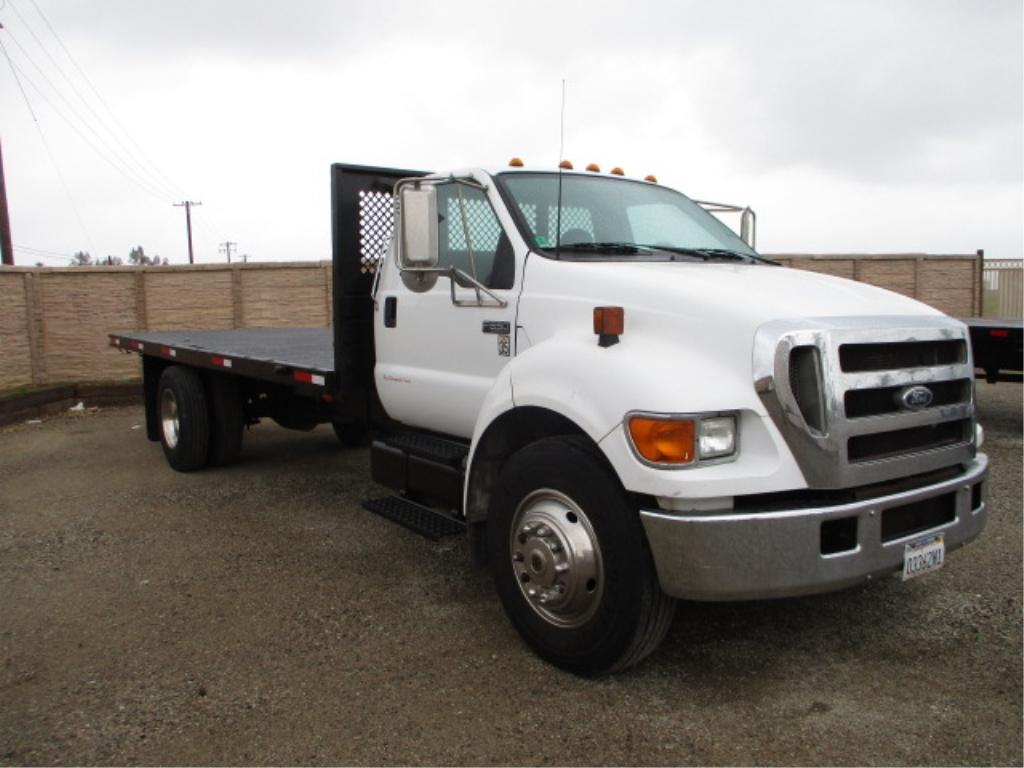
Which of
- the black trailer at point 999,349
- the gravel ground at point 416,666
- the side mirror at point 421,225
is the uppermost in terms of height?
the side mirror at point 421,225

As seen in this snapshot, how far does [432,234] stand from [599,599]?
5.99 feet

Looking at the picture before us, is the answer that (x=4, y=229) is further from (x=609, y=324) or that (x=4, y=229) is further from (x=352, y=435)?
(x=609, y=324)

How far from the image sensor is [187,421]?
7.04 m

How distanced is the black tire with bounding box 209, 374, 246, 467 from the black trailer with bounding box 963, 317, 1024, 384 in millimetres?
7316

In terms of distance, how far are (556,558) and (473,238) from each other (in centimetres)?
175

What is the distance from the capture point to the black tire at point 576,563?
302cm

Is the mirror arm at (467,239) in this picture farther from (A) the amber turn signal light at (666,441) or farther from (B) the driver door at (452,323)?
(A) the amber turn signal light at (666,441)

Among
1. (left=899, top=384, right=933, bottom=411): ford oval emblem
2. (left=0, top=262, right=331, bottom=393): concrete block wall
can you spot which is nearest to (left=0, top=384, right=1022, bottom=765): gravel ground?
(left=899, top=384, right=933, bottom=411): ford oval emblem

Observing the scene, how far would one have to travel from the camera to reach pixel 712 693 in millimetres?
3221

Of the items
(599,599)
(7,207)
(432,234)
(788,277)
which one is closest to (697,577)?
(599,599)

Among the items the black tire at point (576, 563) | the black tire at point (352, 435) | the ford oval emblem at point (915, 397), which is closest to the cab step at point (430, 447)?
the black tire at point (576, 563)

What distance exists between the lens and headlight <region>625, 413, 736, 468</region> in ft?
9.32

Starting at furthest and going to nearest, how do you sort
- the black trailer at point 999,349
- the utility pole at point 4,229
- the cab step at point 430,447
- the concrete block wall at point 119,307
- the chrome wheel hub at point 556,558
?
the utility pole at point 4,229, the concrete block wall at point 119,307, the black trailer at point 999,349, the cab step at point 430,447, the chrome wheel hub at point 556,558

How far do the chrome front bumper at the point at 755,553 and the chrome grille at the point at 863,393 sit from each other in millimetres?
184
